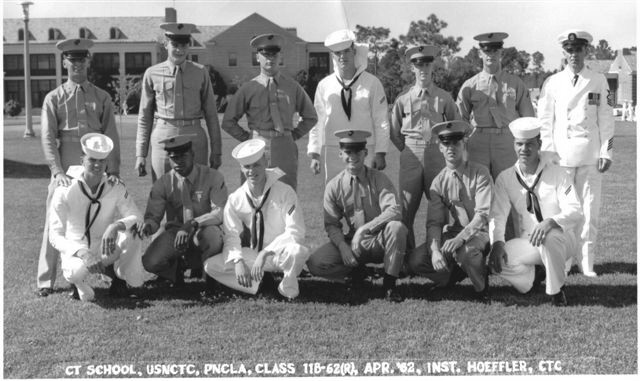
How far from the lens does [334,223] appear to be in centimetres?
698

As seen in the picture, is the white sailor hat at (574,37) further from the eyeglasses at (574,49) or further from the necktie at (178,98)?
the necktie at (178,98)

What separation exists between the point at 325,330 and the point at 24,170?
17.0m

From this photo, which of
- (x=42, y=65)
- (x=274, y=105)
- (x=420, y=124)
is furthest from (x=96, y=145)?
(x=42, y=65)

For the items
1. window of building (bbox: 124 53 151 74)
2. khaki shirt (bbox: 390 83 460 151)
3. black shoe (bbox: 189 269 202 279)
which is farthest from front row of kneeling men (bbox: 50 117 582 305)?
window of building (bbox: 124 53 151 74)

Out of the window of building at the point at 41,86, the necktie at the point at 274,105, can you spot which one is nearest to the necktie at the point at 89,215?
the necktie at the point at 274,105

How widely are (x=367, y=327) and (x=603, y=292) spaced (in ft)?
7.55

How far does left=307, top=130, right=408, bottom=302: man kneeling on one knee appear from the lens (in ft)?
22.0

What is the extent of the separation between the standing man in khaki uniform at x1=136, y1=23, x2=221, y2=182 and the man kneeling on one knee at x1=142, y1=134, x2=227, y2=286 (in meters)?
0.36

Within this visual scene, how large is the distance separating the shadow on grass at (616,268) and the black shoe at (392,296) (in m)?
2.29

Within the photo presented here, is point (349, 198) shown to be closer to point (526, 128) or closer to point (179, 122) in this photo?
point (526, 128)

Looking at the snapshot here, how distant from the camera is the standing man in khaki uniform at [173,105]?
7.51 meters

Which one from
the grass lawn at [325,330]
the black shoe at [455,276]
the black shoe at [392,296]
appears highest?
the black shoe at [455,276]

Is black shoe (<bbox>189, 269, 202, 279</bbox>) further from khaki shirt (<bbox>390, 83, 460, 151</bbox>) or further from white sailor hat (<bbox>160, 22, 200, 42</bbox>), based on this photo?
khaki shirt (<bbox>390, 83, 460, 151</bbox>)

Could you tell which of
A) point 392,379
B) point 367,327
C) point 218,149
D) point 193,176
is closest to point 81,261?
point 193,176
